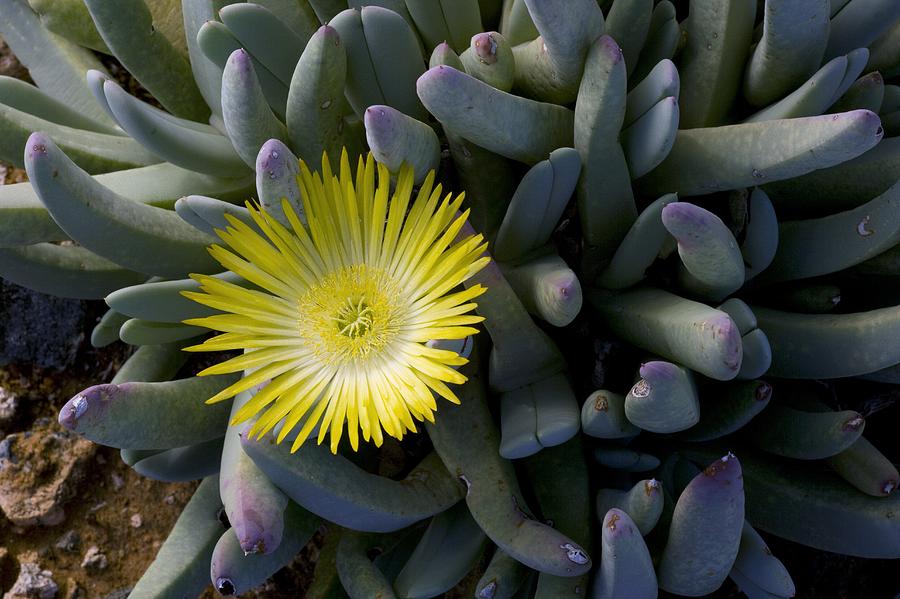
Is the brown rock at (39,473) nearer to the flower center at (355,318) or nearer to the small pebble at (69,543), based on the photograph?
the small pebble at (69,543)

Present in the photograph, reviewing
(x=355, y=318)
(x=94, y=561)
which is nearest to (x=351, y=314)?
(x=355, y=318)

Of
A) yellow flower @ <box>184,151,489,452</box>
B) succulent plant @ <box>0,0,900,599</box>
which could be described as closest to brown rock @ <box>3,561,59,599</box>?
succulent plant @ <box>0,0,900,599</box>

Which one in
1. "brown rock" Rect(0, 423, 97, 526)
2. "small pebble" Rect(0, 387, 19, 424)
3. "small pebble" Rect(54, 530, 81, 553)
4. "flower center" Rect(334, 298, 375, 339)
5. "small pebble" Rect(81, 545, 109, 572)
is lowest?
"small pebble" Rect(81, 545, 109, 572)

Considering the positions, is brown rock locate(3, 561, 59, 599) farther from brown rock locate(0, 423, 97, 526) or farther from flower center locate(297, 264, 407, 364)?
flower center locate(297, 264, 407, 364)

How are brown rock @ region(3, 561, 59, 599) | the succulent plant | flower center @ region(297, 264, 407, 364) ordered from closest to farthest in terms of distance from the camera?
the succulent plant → flower center @ region(297, 264, 407, 364) → brown rock @ region(3, 561, 59, 599)

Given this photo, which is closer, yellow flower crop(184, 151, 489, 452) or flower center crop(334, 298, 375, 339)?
yellow flower crop(184, 151, 489, 452)

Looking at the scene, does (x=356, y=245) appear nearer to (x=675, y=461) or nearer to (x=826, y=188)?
(x=675, y=461)

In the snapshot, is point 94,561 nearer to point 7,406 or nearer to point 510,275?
point 7,406

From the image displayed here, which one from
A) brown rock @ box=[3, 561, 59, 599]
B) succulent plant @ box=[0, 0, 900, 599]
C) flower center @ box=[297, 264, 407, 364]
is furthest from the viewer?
brown rock @ box=[3, 561, 59, 599]

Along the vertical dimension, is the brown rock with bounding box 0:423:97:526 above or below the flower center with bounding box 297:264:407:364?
below
